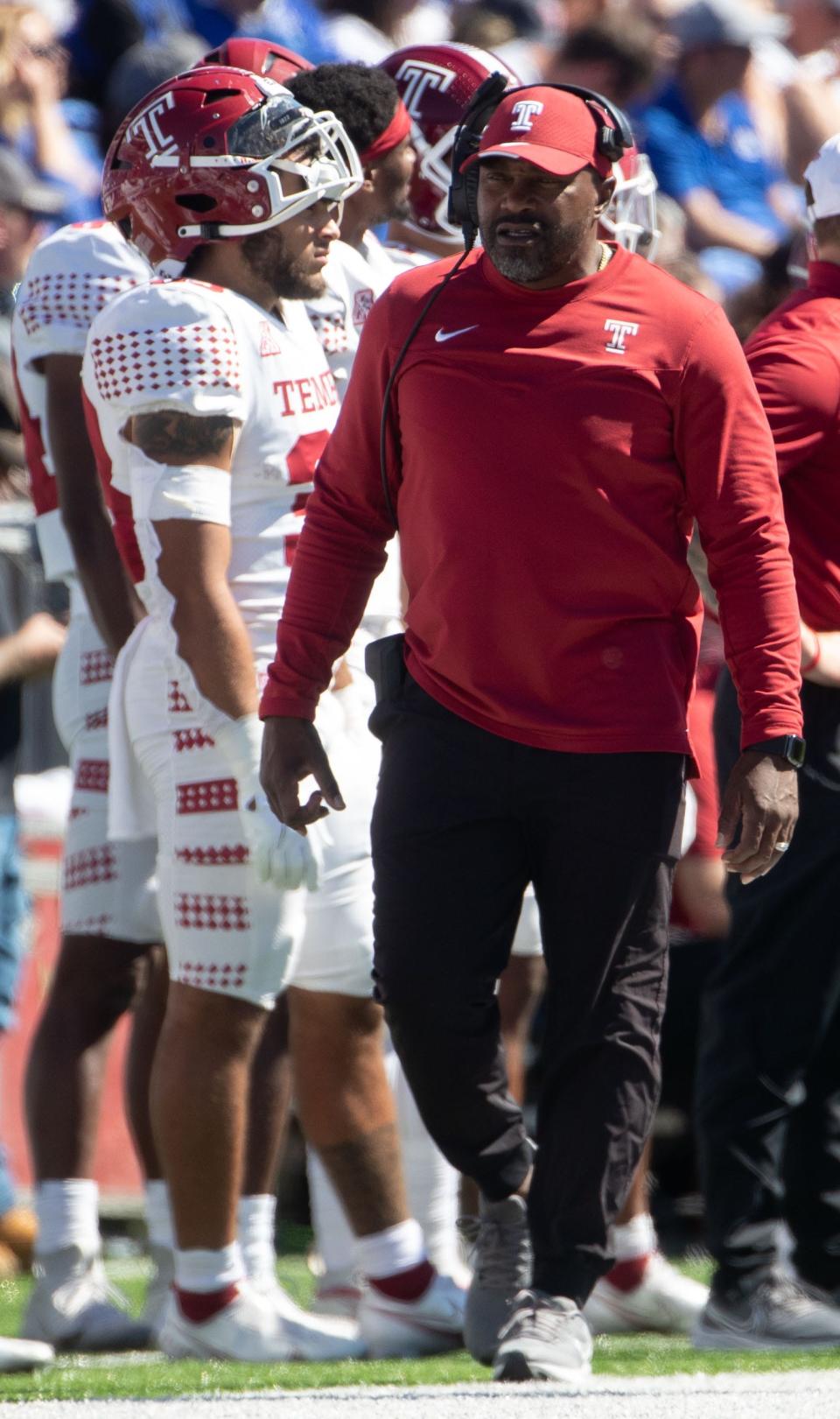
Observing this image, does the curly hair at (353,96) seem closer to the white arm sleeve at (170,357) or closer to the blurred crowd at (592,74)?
the white arm sleeve at (170,357)

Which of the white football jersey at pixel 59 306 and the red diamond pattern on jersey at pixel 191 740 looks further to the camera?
the white football jersey at pixel 59 306

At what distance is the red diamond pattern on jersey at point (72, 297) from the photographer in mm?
4898

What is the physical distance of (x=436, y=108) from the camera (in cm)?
542

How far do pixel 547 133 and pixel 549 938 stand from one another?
129cm

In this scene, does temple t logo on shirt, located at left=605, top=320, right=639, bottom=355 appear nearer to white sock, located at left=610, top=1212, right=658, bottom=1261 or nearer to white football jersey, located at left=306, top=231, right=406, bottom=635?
white football jersey, located at left=306, top=231, right=406, bottom=635

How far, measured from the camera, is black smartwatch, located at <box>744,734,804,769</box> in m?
3.60

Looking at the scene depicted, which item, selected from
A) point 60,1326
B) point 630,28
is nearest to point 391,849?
point 60,1326

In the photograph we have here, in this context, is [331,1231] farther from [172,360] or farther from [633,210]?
[633,210]

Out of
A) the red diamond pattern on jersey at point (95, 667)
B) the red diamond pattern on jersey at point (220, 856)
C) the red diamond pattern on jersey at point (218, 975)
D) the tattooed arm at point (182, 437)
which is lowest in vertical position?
the red diamond pattern on jersey at point (218, 975)

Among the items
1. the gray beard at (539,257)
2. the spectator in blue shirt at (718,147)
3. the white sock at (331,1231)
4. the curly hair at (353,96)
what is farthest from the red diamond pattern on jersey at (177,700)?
the spectator in blue shirt at (718,147)

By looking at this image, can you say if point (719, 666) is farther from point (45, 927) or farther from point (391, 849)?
point (391, 849)

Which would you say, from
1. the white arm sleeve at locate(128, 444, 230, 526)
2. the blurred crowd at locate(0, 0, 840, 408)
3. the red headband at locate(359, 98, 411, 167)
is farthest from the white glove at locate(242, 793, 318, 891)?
A: the blurred crowd at locate(0, 0, 840, 408)

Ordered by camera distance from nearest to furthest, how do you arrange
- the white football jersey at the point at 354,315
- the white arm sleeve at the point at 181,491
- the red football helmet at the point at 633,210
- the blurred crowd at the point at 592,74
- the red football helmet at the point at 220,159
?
the white arm sleeve at the point at 181,491, the red football helmet at the point at 220,159, the white football jersey at the point at 354,315, the red football helmet at the point at 633,210, the blurred crowd at the point at 592,74

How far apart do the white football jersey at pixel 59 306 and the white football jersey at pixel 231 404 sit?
0.57 meters
